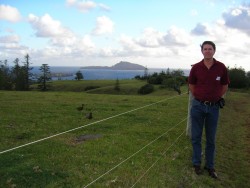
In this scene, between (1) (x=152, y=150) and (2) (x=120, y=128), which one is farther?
(2) (x=120, y=128)

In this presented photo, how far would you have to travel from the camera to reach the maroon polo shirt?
737 centimetres

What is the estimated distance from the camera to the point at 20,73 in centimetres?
9738

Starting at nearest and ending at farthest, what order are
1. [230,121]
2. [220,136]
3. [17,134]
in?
[17,134], [220,136], [230,121]

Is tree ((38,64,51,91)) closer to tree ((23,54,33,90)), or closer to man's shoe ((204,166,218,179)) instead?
tree ((23,54,33,90))

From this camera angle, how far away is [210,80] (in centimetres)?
738

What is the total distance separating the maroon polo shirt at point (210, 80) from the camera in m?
7.37

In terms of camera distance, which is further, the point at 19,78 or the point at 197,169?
the point at 19,78

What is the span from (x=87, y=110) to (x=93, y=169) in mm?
10798

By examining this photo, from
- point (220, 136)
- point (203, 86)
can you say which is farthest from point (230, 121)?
point (203, 86)

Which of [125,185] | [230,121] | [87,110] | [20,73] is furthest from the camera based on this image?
[20,73]

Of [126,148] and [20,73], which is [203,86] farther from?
[20,73]

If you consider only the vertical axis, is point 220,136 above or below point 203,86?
below

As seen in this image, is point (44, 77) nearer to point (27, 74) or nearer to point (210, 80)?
point (27, 74)

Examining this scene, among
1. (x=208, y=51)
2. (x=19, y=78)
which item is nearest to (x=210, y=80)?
(x=208, y=51)
